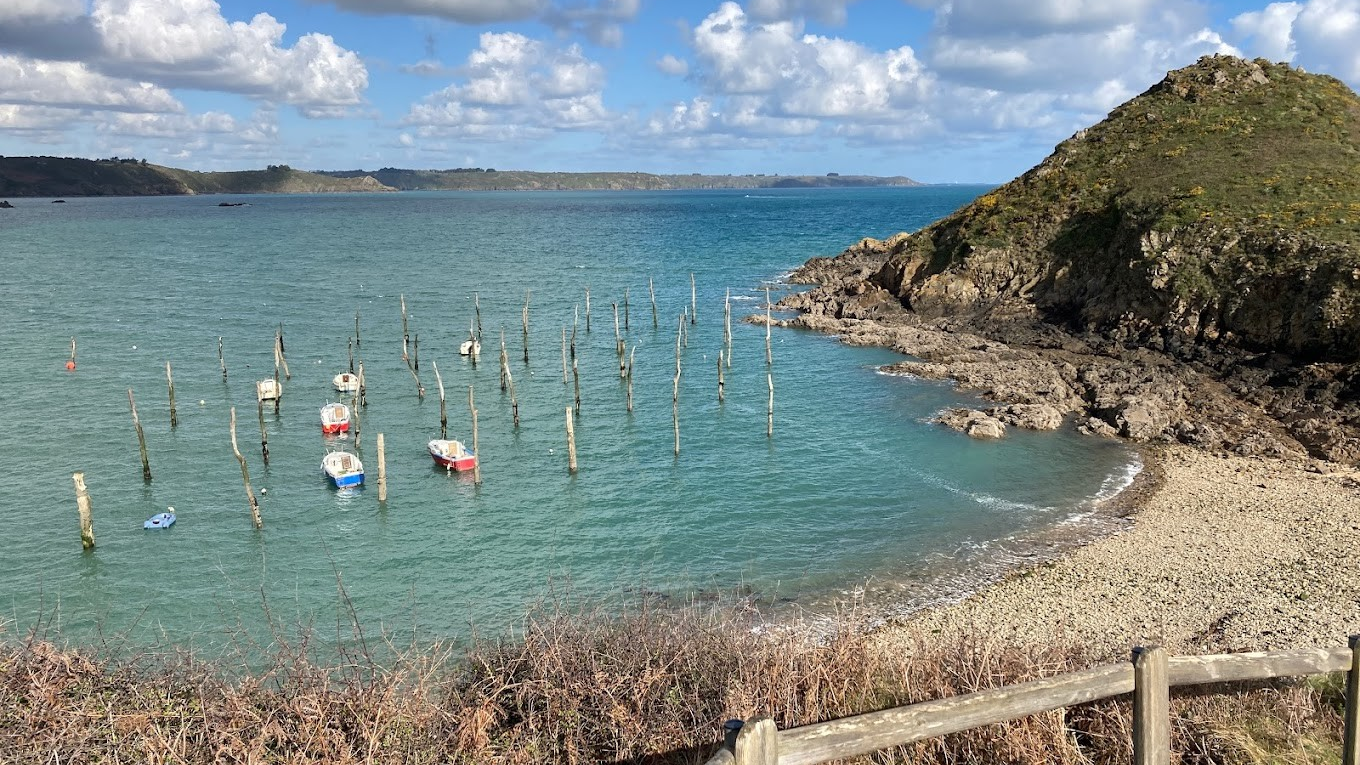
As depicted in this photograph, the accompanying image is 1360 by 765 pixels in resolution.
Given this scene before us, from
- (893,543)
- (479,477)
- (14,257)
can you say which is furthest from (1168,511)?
(14,257)

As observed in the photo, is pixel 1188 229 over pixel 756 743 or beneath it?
over

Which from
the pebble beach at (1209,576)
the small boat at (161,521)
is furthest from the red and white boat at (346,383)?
the pebble beach at (1209,576)

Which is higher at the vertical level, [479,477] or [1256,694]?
[1256,694]

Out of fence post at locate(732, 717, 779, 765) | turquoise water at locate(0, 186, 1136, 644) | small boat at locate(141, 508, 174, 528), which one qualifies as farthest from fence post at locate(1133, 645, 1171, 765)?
small boat at locate(141, 508, 174, 528)

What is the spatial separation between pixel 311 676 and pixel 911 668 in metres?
7.31

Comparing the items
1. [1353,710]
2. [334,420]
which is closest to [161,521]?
[334,420]

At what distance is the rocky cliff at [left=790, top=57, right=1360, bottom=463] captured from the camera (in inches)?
1518

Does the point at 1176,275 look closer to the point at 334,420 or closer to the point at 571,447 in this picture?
the point at 571,447

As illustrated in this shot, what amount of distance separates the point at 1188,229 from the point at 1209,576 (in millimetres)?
30960

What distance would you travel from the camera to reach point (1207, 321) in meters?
44.9

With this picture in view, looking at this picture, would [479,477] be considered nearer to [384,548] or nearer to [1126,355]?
[384,548]

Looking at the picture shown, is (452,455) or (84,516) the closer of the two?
(84,516)

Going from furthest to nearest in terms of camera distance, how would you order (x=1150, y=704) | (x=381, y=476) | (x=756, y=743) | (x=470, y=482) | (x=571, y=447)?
(x=571, y=447), (x=470, y=482), (x=381, y=476), (x=1150, y=704), (x=756, y=743)

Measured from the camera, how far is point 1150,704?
8.43 metres
